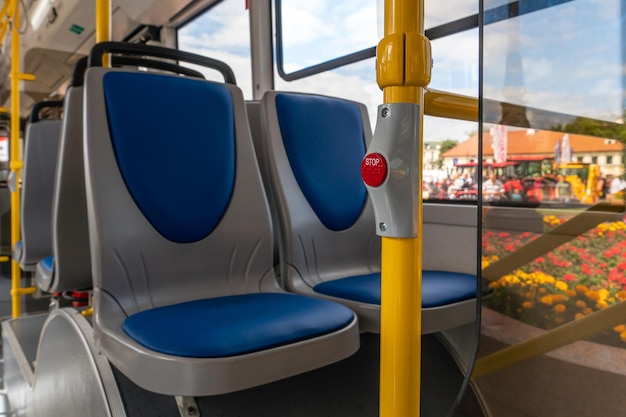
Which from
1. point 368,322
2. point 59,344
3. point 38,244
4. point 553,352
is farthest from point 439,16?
point 38,244

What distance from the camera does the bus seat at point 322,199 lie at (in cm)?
151

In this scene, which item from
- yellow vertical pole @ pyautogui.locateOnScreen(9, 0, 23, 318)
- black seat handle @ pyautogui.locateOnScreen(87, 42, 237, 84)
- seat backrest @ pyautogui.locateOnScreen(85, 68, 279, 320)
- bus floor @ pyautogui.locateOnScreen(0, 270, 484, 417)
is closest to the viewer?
bus floor @ pyautogui.locateOnScreen(0, 270, 484, 417)

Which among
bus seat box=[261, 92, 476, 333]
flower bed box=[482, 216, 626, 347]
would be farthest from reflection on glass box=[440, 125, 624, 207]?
bus seat box=[261, 92, 476, 333]

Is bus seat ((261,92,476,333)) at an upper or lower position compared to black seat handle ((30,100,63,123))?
lower

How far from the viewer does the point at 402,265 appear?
0.64 meters

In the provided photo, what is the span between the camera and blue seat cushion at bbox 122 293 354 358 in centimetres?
86

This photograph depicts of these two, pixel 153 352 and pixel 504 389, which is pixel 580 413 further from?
pixel 153 352

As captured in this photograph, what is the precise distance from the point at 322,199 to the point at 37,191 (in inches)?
64.8

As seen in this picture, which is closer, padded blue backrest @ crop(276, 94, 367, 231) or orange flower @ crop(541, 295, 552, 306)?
orange flower @ crop(541, 295, 552, 306)

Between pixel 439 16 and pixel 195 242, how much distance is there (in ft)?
3.81

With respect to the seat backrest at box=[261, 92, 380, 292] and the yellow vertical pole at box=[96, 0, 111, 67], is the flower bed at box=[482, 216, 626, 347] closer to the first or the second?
the seat backrest at box=[261, 92, 380, 292]

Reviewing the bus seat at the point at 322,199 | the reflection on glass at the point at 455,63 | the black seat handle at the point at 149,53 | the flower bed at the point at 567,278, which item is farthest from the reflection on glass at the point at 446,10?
the flower bed at the point at 567,278

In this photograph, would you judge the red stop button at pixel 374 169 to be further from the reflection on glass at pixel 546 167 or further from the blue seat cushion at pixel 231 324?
the blue seat cushion at pixel 231 324

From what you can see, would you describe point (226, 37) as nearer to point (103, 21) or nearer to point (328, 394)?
point (103, 21)
